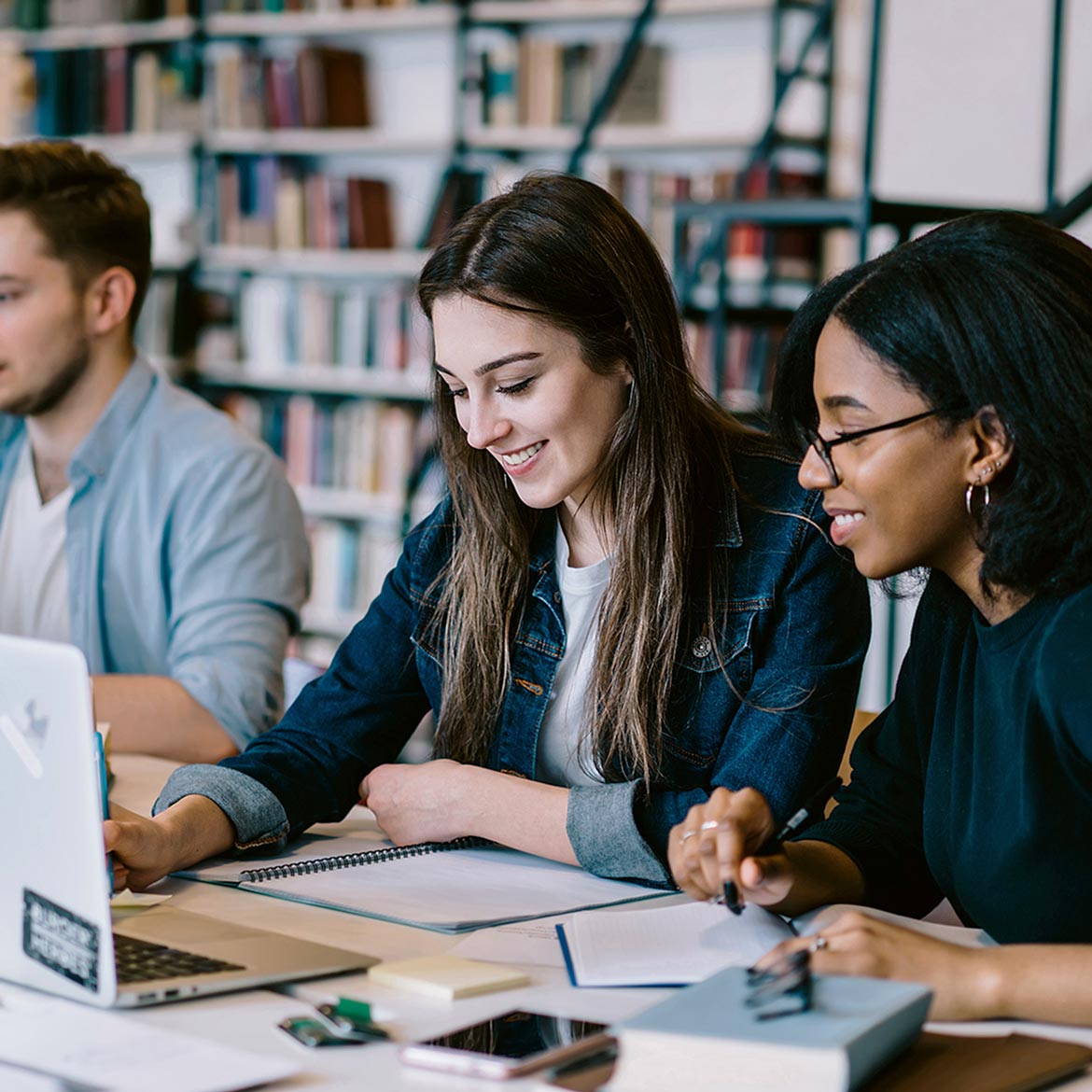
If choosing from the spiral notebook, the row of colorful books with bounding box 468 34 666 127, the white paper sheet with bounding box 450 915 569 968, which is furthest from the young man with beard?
the row of colorful books with bounding box 468 34 666 127

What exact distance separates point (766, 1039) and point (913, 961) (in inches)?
9.4

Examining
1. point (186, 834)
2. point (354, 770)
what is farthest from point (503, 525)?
point (186, 834)

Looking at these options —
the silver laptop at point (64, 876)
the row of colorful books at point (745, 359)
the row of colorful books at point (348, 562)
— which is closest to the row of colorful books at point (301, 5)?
the row of colorful books at point (745, 359)

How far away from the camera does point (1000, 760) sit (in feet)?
4.11

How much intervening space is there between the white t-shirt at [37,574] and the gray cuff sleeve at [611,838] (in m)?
1.20

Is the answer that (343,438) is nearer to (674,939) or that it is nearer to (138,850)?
(138,850)

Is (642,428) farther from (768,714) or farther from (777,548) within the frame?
(768,714)

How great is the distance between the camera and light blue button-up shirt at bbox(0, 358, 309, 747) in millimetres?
2156

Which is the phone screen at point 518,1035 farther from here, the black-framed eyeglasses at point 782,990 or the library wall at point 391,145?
the library wall at point 391,145

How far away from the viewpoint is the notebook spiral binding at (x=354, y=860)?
4.55 feet

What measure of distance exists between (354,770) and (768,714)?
47 cm

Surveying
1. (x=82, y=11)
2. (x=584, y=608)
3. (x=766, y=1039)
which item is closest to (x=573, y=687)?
(x=584, y=608)

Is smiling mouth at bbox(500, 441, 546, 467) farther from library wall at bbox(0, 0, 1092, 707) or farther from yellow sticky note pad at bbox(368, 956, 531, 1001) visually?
library wall at bbox(0, 0, 1092, 707)

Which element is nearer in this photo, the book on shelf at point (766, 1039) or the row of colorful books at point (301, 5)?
the book on shelf at point (766, 1039)
